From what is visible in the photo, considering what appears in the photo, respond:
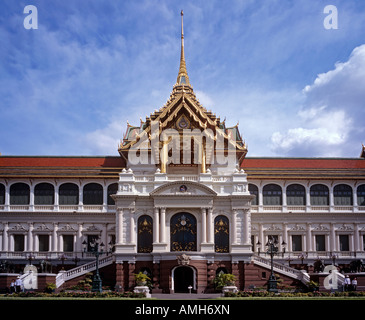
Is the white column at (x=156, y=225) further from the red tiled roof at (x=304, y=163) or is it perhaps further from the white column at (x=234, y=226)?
the red tiled roof at (x=304, y=163)

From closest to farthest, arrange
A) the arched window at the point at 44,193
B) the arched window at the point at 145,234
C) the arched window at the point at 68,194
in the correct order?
the arched window at the point at 145,234
the arched window at the point at 44,193
the arched window at the point at 68,194

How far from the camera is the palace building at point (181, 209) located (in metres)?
49.0

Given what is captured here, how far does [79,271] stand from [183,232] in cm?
962

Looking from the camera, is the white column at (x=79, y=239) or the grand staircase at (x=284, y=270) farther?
the white column at (x=79, y=239)

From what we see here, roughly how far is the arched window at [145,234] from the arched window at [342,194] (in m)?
21.3

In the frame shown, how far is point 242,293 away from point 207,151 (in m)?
19.1

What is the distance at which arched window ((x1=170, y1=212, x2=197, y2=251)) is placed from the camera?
4941 centimetres

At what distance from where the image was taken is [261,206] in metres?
58.2

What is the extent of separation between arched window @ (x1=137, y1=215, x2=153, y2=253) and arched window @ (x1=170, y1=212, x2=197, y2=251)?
6.24ft

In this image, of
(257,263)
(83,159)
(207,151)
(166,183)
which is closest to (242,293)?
(257,263)

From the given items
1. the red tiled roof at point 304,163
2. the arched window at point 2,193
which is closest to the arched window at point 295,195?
the red tiled roof at point 304,163

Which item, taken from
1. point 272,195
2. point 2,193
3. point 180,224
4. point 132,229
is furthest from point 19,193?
point 272,195

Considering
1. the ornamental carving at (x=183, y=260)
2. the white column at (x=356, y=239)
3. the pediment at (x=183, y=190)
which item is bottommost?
the ornamental carving at (x=183, y=260)

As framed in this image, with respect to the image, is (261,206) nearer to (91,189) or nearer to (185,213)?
(185,213)
